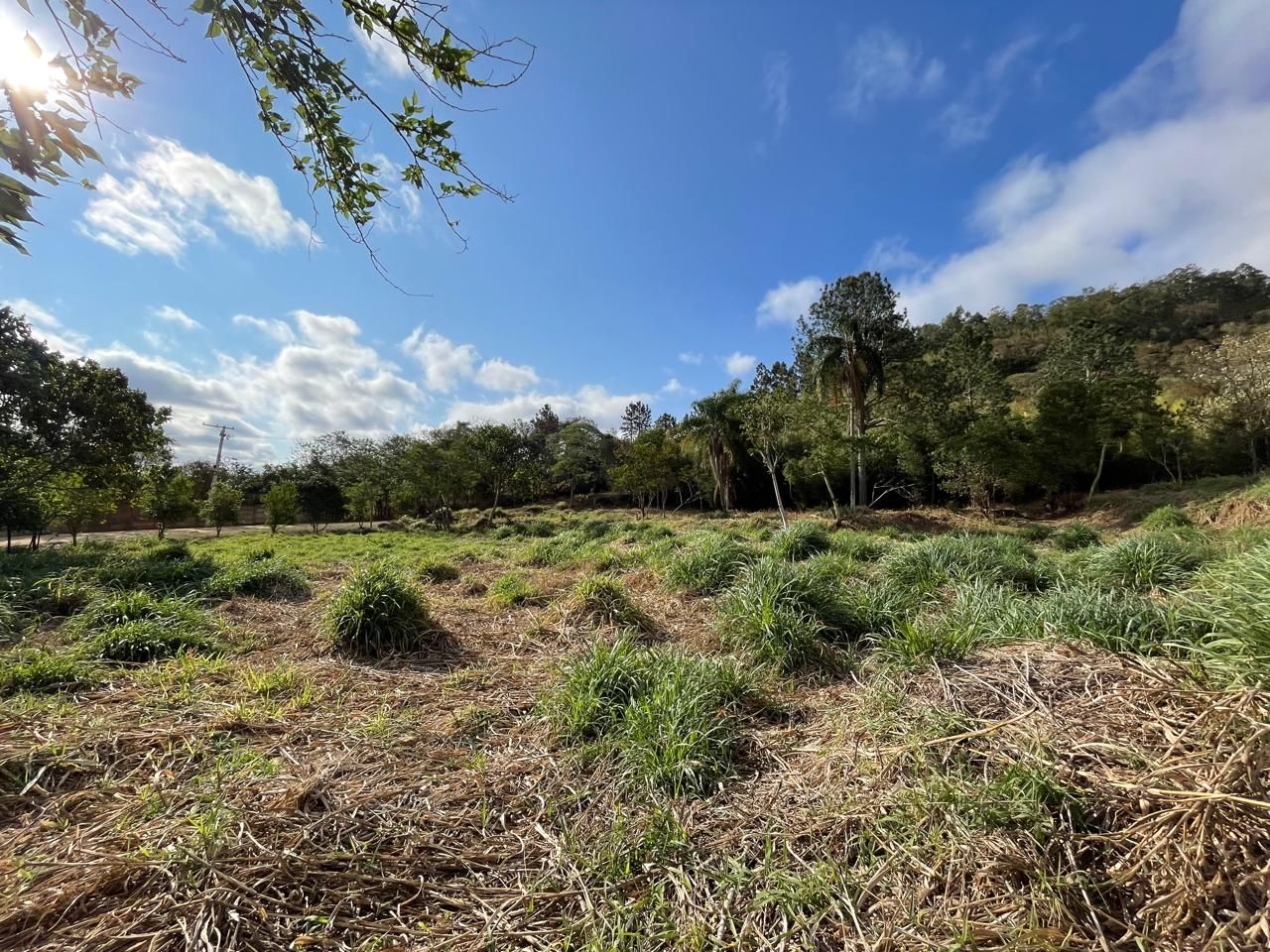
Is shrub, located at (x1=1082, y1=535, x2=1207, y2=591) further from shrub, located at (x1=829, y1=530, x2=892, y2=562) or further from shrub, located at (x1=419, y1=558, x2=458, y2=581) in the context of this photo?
shrub, located at (x1=419, y1=558, x2=458, y2=581)

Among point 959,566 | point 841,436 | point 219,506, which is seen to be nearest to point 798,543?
point 959,566

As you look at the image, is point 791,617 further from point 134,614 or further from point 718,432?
point 718,432

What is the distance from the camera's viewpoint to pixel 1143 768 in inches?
59.0

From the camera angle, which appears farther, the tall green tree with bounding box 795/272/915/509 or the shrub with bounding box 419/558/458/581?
the tall green tree with bounding box 795/272/915/509

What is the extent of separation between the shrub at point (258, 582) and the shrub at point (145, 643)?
204 cm

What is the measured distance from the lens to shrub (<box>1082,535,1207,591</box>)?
4.39m

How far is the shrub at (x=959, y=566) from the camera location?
4.98 meters

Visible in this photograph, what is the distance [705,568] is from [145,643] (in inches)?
208

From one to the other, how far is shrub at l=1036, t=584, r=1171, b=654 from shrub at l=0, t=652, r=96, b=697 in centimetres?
601

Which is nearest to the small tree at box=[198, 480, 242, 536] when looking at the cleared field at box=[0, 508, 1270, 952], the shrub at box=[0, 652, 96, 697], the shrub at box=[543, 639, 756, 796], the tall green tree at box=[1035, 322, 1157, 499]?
the cleared field at box=[0, 508, 1270, 952]

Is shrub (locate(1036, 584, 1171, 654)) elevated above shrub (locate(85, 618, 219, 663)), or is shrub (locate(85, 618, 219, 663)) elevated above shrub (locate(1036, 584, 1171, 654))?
shrub (locate(1036, 584, 1171, 654))

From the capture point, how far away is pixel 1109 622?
8.49 ft

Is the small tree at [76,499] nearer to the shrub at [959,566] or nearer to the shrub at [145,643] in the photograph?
the shrub at [145,643]

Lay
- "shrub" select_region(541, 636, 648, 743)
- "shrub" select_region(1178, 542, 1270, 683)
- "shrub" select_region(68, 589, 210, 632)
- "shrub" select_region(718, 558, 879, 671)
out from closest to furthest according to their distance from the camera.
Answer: "shrub" select_region(1178, 542, 1270, 683), "shrub" select_region(541, 636, 648, 743), "shrub" select_region(718, 558, 879, 671), "shrub" select_region(68, 589, 210, 632)
